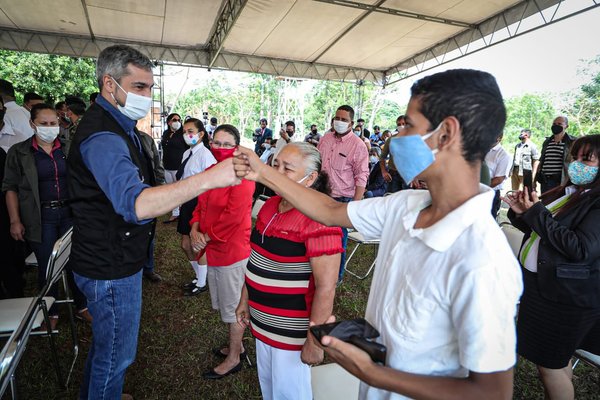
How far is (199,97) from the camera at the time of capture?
47125mm

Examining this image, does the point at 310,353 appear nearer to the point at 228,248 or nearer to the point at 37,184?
the point at 228,248

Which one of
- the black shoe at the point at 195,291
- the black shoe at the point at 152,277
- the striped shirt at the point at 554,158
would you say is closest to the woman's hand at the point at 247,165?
the black shoe at the point at 195,291

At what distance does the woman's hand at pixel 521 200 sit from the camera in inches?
79.5

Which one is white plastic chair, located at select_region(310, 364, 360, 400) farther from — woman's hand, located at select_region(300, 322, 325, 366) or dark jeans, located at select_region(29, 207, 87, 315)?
dark jeans, located at select_region(29, 207, 87, 315)

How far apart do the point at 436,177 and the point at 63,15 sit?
11.3m

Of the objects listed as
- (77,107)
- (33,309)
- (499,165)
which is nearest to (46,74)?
(77,107)

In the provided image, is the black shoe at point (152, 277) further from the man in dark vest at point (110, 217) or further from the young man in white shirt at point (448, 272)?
the young man in white shirt at point (448, 272)

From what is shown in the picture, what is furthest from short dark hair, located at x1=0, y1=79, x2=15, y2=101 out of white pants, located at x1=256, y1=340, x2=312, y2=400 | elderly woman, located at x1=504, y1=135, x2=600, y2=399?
elderly woman, located at x1=504, y1=135, x2=600, y2=399

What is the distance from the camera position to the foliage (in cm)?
1620

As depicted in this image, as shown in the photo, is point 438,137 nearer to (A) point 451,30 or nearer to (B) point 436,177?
(B) point 436,177

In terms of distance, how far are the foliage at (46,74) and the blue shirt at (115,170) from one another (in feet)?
59.4

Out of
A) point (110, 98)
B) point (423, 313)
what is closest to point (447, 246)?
point (423, 313)

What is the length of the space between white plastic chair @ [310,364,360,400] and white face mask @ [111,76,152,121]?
61.9 inches

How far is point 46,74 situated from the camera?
1688 centimetres
